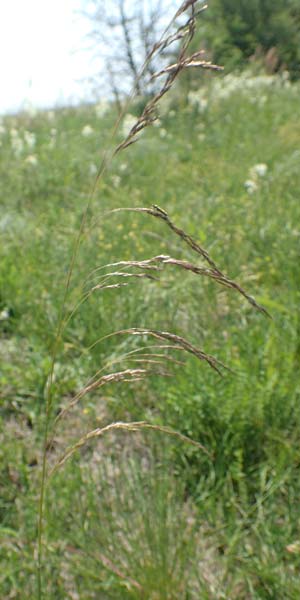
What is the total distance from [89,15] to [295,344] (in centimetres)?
1121

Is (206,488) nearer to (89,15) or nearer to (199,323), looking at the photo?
(199,323)

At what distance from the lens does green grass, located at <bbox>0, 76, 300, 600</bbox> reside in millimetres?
1539

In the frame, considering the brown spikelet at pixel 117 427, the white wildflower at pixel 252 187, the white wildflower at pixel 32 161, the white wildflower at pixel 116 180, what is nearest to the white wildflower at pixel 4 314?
the brown spikelet at pixel 117 427

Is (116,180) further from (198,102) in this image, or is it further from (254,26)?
(254,26)

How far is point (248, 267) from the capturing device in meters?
3.09

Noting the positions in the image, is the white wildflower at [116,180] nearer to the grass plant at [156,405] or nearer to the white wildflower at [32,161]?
the white wildflower at [32,161]

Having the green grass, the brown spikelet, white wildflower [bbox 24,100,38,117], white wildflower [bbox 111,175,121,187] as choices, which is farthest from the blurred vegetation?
the brown spikelet

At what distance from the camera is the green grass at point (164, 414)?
1.54 metres

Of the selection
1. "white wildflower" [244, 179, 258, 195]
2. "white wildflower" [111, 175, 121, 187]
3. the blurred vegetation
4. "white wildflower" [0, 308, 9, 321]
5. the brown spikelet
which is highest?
the blurred vegetation

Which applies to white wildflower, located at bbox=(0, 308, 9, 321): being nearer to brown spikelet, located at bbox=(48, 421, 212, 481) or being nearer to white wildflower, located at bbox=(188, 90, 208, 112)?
brown spikelet, located at bbox=(48, 421, 212, 481)

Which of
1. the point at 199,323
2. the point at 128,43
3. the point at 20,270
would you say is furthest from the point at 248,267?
the point at 128,43

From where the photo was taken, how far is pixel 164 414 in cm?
198

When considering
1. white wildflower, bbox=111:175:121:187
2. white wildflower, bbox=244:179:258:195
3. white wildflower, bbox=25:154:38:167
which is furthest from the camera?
white wildflower, bbox=25:154:38:167

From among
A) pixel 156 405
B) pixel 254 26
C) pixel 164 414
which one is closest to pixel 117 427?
pixel 164 414
